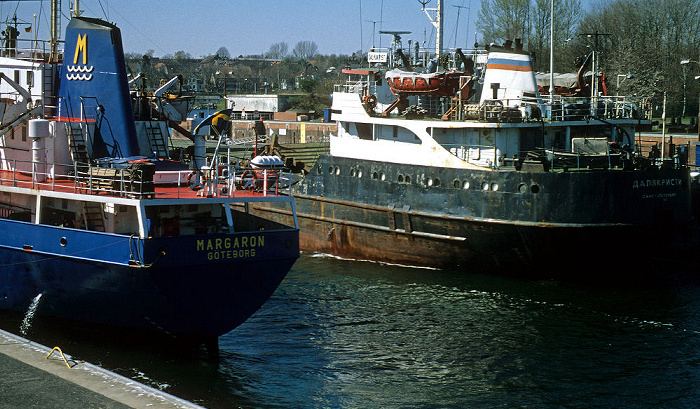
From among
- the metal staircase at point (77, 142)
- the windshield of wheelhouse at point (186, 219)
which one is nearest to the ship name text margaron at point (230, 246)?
the windshield of wheelhouse at point (186, 219)

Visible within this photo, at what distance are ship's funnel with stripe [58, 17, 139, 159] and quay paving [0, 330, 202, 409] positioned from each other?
25.4 ft

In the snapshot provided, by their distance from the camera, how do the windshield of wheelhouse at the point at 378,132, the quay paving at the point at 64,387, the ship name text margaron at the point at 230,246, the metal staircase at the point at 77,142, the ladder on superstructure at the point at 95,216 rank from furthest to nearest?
1. the windshield of wheelhouse at the point at 378,132
2. the metal staircase at the point at 77,142
3. the ladder on superstructure at the point at 95,216
4. the ship name text margaron at the point at 230,246
5. the quay paving at the point at 64,387

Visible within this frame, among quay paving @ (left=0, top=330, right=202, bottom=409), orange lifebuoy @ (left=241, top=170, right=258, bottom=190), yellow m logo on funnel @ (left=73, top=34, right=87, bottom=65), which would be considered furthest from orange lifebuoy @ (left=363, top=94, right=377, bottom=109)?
quay paving @ (left=0, top=330, right=202, bottom=409)

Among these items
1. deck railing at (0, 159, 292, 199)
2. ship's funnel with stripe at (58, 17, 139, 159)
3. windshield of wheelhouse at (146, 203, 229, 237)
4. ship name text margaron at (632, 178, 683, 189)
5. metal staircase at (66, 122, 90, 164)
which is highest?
ship's funnel with stripe at (58, 17, 139, 159)

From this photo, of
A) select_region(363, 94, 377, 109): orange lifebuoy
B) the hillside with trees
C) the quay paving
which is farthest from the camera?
the hillside with trees

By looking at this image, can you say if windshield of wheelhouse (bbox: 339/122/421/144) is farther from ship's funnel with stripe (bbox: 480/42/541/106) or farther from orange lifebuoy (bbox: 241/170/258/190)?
orange lifebuoy (bbox: 241/170/258/190)

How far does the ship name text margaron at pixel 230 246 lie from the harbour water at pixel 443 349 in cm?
258

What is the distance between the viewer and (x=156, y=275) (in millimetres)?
16953

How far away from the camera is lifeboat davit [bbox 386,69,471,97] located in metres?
30.4

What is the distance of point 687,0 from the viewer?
61.5 meters

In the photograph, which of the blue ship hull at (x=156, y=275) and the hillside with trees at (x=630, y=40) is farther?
the hillside with trees at (x=630, y=40)

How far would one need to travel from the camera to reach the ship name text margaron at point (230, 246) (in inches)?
678

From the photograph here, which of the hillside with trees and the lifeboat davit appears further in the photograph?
the hillside with trees

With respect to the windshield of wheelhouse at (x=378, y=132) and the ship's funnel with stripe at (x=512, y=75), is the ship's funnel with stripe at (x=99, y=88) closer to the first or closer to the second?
the windshield of wheelhouse at (x=378, y=132)
